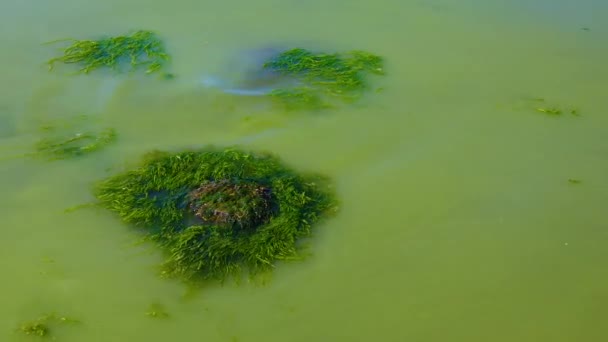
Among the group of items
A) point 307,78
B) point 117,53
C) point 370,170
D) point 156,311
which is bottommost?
point 156,311

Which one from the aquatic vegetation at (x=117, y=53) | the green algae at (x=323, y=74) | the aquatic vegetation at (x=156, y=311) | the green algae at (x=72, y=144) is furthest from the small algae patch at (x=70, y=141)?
the aquatic vegetation at (x=156, y=311)

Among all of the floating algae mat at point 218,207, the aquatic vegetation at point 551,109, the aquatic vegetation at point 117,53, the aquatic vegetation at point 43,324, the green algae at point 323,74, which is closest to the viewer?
the aquatic vegetation at point 43,324

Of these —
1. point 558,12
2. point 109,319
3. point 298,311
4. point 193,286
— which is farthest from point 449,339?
point 558,12

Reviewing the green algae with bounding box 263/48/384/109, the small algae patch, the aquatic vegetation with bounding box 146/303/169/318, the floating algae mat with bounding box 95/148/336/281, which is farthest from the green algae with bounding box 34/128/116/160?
the aquatic vegetation with bounding box 146/303/169/318

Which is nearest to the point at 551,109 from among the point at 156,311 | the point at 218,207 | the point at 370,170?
the point at 370,170

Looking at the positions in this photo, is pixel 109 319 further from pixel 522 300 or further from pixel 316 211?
pixel 522 300

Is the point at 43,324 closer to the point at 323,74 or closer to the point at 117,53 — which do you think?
the point at 117,53

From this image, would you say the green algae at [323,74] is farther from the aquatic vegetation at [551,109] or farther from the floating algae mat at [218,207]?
the aquatic vegetation at [551,109]
